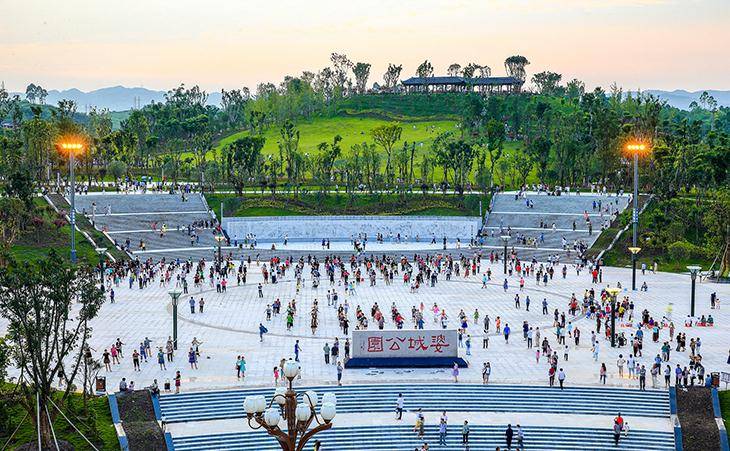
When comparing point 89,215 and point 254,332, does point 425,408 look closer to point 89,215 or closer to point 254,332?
point 254,332

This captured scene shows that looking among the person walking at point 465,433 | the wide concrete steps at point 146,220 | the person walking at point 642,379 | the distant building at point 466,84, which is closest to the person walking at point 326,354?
the person walking at point 465,433

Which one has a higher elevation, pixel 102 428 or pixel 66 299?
pixel 66 299

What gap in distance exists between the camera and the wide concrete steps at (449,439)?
99.9ft

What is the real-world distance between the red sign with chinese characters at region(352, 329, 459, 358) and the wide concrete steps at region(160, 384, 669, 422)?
290 centimetres

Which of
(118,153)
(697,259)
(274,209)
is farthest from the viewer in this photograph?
(118,153)

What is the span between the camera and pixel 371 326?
4550 cm

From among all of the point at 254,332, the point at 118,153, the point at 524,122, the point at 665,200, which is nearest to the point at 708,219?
the point at 665,200

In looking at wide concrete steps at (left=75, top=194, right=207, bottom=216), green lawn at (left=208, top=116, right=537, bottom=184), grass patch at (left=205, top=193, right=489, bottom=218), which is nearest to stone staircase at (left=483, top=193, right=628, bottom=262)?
grass patch at (left=205, top=193, right=489, bottom=218)

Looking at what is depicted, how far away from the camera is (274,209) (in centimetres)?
8731

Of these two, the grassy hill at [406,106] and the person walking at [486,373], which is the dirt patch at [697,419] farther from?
the grassy hill at [406,106]

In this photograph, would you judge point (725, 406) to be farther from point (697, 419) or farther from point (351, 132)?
point (351, 132)

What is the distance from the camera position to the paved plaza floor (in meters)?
36.3

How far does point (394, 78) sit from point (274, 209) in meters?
99.4

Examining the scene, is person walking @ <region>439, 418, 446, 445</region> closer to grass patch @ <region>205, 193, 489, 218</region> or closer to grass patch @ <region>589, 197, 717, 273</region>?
grass patch @ <region>589, 197, 717, 273</region>
